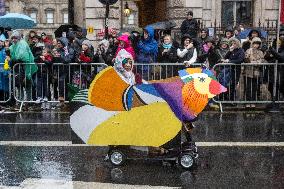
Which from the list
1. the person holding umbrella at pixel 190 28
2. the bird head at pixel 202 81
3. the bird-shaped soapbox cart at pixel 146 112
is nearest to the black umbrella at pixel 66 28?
the person holding umbrella at pixel 190 28

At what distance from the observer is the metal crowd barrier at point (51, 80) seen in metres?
12.5

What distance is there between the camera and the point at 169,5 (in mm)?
A: 21719

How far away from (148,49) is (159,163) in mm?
5719

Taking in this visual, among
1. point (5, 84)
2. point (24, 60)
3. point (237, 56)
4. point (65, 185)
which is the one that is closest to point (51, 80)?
point (24, 60)

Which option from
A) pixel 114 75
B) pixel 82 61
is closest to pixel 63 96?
pixel 82 61

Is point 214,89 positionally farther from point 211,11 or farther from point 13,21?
point 211,11

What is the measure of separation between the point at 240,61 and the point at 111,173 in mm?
6323

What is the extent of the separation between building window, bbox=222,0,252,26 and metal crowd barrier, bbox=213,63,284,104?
10213 mm

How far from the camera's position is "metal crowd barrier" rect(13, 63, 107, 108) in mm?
12508

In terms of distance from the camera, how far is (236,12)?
73.6 ft

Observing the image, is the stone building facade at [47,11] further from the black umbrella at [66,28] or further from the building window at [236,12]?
the black umbrella at [66,28]

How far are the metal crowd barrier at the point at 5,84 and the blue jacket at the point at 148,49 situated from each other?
3.15 metres

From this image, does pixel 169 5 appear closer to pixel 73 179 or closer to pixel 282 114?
pixel 282 114

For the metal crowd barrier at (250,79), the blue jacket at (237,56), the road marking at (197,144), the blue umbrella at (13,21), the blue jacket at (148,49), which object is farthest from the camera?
the blue umbrella at (13,21)
